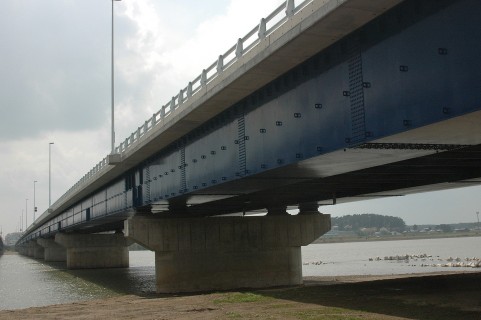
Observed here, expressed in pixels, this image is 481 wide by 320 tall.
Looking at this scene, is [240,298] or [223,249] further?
[223,249]

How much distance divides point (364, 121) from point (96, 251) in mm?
75330

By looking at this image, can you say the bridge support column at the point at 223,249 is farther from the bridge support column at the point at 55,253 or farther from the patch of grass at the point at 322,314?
the bridge support column at the point at 55,253

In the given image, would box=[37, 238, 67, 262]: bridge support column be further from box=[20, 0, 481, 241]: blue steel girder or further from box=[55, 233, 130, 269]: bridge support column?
box=[20, 0, 481, 241]: blue steel girder

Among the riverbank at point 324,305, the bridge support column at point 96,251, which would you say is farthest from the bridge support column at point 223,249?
the bridge support column at point 96,251

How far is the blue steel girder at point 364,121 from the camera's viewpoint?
43.2ft

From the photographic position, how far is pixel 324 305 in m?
22.3

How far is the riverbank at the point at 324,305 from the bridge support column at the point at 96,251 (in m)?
54.1

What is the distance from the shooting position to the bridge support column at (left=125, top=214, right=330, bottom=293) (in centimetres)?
3716

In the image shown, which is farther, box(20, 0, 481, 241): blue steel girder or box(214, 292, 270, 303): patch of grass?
box(214, 292, 270, 303): patch of grass

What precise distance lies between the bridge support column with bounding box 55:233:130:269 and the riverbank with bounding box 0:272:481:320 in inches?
2130

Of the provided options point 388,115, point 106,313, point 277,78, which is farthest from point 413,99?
point 106,313

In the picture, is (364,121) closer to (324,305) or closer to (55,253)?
(324,305)

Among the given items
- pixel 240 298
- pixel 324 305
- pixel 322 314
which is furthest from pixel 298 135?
pixel 240 298

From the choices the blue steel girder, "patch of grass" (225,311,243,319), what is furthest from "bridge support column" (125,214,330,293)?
"patch of grass" (225,311,243,319)
